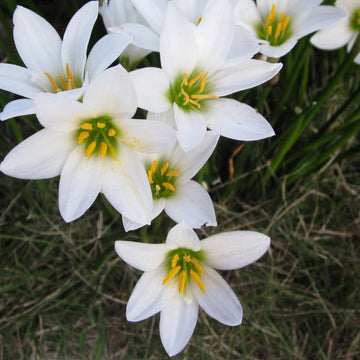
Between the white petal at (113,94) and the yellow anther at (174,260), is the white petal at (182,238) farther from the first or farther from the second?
the white petal at (113,94)

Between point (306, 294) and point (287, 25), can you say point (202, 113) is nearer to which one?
point (287, 25)

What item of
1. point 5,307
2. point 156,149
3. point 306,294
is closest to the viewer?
point 156,149

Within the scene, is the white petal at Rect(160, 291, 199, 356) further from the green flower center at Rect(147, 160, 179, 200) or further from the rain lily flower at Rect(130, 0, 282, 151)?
the rain lily flower at Rect(130, 0, 282, 151)

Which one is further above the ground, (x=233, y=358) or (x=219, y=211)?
(x=219, y=211)

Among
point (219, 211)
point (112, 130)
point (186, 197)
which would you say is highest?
point (112, 130)

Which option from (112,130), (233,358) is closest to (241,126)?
(112,130)

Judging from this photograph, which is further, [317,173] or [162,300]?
[317,173]

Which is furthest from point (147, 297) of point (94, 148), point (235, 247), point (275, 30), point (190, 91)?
point (275, 30)
